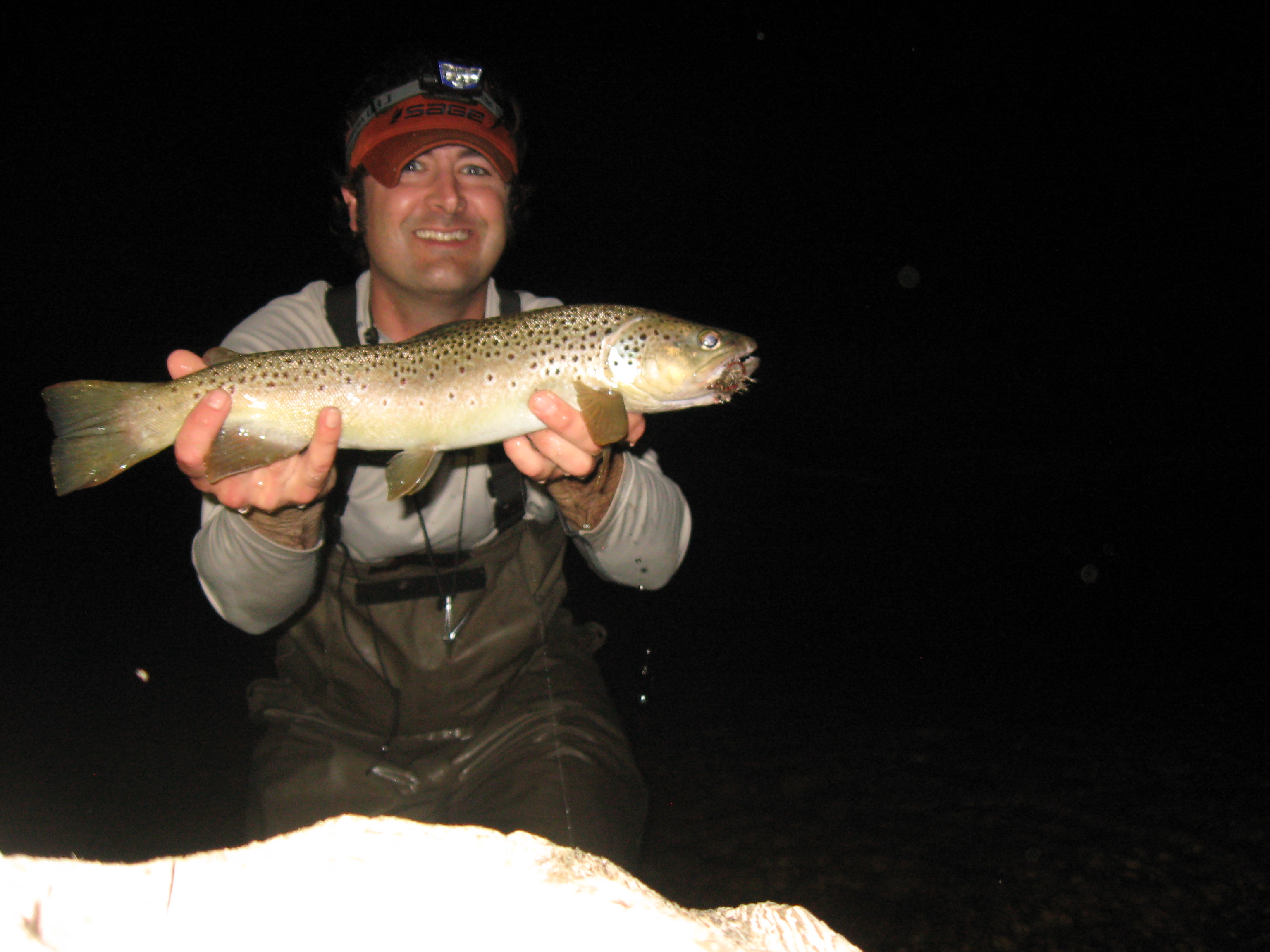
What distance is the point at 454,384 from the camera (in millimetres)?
2396

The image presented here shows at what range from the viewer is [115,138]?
26.8m

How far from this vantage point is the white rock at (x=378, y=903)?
966 millimetres

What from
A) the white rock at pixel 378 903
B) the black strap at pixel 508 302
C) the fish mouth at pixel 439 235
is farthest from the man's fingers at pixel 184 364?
the white rock at pixel 378 903

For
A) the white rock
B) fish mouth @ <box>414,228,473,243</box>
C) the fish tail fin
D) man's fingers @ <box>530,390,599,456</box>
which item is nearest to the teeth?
fish mouth @ <box>414,228,473,243</box>

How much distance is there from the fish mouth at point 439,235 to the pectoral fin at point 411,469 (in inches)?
41.0

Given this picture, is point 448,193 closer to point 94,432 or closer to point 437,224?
point 437,224

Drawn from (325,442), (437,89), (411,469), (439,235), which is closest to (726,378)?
(411,469)

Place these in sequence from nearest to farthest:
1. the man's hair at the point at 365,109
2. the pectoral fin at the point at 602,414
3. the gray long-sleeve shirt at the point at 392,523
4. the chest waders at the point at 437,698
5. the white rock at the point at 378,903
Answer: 1. the white rock at the point at 378,903
2. the pectoral fin at the point at 602,414
3. the gray long-sleeve shirt at the point at 392,523
4. the chest waders at the point at 437,698
5. the man's hair at the point at 365,109

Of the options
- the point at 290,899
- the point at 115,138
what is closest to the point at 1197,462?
the point at 290,899

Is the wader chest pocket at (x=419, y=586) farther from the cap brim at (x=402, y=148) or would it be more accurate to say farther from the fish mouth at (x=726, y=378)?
the cap brim at (x=402, y=148)

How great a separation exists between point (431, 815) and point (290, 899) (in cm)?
203

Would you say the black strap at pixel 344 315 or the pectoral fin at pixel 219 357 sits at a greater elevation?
the black strap at pixel 344 315

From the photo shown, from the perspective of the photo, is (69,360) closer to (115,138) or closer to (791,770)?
(115,138)

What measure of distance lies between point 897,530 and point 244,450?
7622 mm
